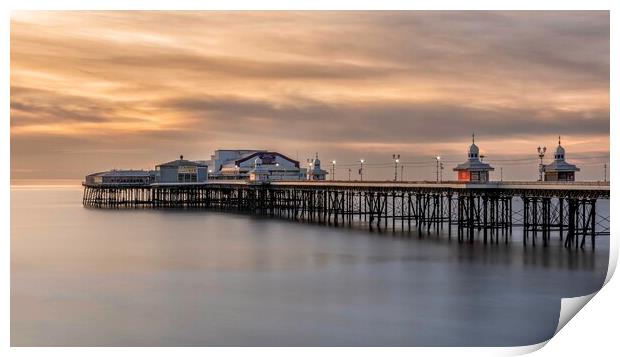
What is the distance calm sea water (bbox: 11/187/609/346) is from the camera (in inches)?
779

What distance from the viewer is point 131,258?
1367 inches

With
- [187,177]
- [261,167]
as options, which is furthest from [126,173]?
[261,167]

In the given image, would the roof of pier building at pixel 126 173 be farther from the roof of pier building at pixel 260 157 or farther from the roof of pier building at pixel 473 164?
the roof of pier building at pixel 473 164

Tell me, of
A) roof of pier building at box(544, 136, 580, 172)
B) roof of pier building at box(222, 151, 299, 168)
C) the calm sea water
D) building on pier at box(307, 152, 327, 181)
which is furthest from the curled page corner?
roof of pier building at box(222, 151, 299, 168)

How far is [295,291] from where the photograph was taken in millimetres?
25062

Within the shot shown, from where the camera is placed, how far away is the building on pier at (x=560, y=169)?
125ft

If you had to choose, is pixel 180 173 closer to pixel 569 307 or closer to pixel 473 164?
pixel 473 164

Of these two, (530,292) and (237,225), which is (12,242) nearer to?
(237,225)

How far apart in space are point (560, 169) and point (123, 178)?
60.2 meters

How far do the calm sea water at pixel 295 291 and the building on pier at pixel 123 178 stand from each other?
47.8 metres

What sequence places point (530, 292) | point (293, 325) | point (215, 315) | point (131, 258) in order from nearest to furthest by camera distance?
point (293, 325), point (215, 315), point (530, 292), point (131, 258)

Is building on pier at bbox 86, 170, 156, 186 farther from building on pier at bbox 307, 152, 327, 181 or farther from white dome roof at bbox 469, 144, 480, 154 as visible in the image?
white dome roof at bbox 469, 144, 480, 154
